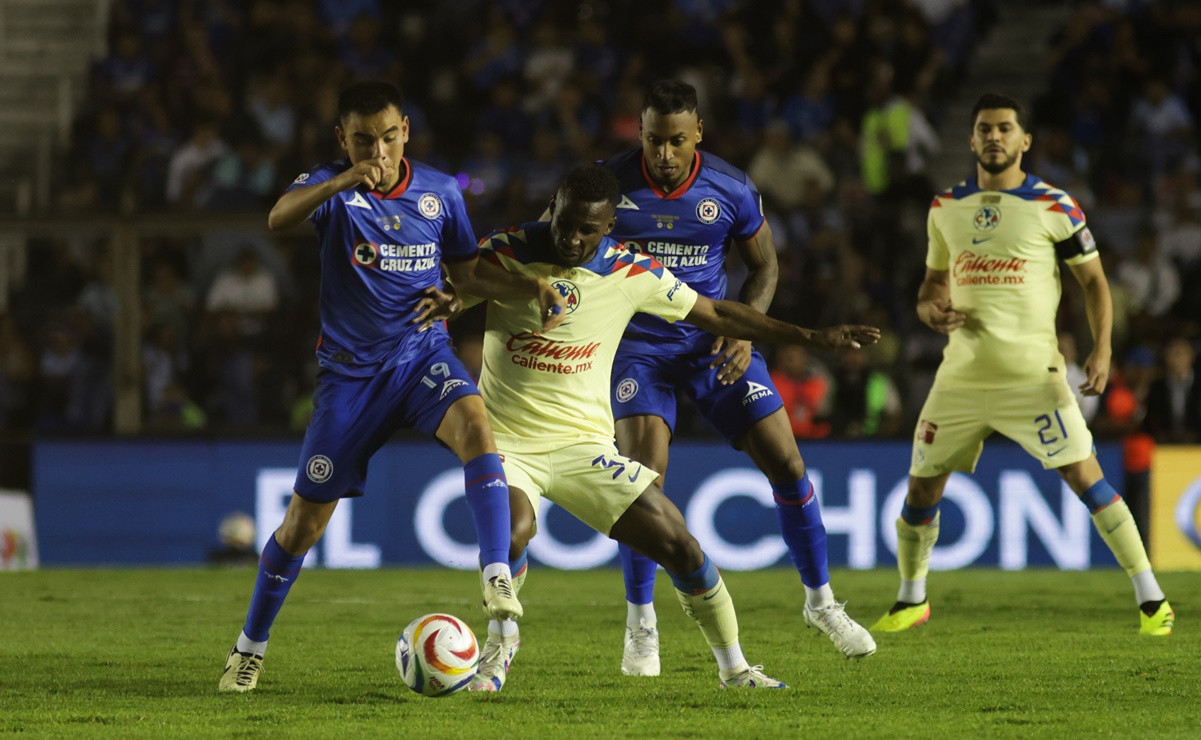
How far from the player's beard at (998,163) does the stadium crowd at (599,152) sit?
15.7 ft

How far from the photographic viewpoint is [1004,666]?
6.82m

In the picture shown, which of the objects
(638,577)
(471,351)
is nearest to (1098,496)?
(638,577)

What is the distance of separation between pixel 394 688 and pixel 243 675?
58 cm

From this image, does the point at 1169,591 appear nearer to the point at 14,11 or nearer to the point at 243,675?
the point at 243,675

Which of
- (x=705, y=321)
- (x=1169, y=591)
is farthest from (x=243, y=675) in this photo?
(x=1169, y=591)

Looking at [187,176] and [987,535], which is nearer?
[987,535]

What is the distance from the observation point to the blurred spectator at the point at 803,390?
1270 cm

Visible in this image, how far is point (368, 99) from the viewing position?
239 inches

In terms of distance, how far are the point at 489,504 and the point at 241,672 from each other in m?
1.25

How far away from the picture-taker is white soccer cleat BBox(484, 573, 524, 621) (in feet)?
18.1

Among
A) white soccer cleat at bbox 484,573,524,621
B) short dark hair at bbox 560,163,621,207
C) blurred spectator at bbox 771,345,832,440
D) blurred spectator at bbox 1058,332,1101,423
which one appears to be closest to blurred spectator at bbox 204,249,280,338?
blurred spectator at bbox 771,345,832,440

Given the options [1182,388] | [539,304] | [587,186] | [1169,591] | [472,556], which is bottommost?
[472,556]

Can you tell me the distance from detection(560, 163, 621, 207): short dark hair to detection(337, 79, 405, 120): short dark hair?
693 millimetres

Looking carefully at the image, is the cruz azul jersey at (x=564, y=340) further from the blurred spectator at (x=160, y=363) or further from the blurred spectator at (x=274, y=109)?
the blurred spectator at (x=274, y=109)
